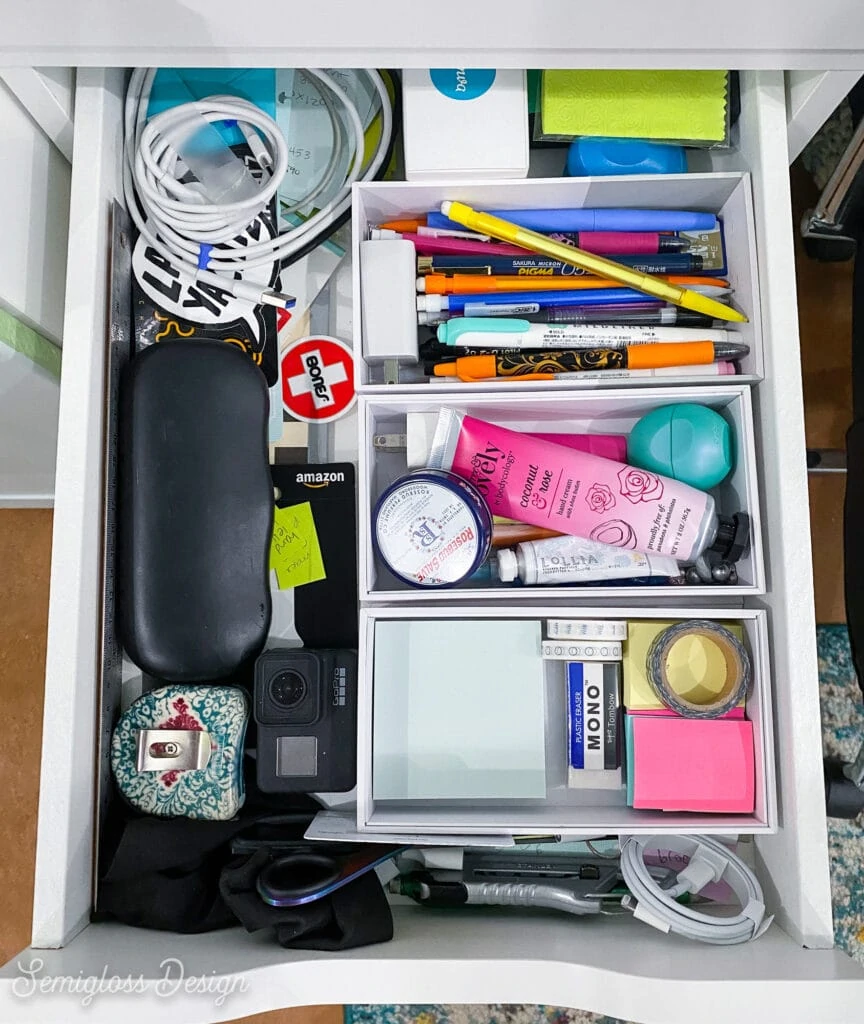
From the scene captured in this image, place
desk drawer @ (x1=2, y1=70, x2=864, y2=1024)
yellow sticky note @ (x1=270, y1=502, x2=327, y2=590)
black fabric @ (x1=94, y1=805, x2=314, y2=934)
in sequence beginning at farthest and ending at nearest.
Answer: yellow sticky note @ (x1=270, y1=502, x2=327, y2=590), black fabric @ (x1=94, y1=805, x2=314, y2=934), desk drawer @ (x1=2, y1=70, x2=864, y2=1024)

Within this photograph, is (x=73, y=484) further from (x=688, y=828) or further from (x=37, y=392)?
(x=688, y=828)

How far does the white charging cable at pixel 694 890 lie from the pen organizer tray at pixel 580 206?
0.41m

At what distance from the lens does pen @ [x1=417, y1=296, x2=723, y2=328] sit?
77 cm

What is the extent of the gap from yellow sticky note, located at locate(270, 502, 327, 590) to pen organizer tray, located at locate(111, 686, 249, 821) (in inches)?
5.3

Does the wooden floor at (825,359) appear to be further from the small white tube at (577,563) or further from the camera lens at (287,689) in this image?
the camera lens at (287,689)

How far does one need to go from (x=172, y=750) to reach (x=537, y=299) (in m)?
0.51

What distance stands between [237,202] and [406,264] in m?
0.17

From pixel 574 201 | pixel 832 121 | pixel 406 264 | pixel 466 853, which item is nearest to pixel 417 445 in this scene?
pixel 406 264

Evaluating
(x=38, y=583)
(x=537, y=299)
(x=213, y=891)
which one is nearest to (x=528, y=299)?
(x=537, y=299)

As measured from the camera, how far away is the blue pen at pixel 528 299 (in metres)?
0.77

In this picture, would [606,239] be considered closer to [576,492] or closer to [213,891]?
[576,492]

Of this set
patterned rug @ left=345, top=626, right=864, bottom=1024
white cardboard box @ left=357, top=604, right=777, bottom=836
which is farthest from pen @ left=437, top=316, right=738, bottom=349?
patterned rug @ left=345, top=626, right=864, bottom=1024

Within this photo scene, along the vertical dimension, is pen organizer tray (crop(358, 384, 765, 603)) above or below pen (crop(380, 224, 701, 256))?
below

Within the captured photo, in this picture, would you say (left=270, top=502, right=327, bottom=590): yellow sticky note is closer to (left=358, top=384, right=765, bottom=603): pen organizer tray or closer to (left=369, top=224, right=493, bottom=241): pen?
(left=358, top=384, right=765, bottom=603): pen organizer tray
